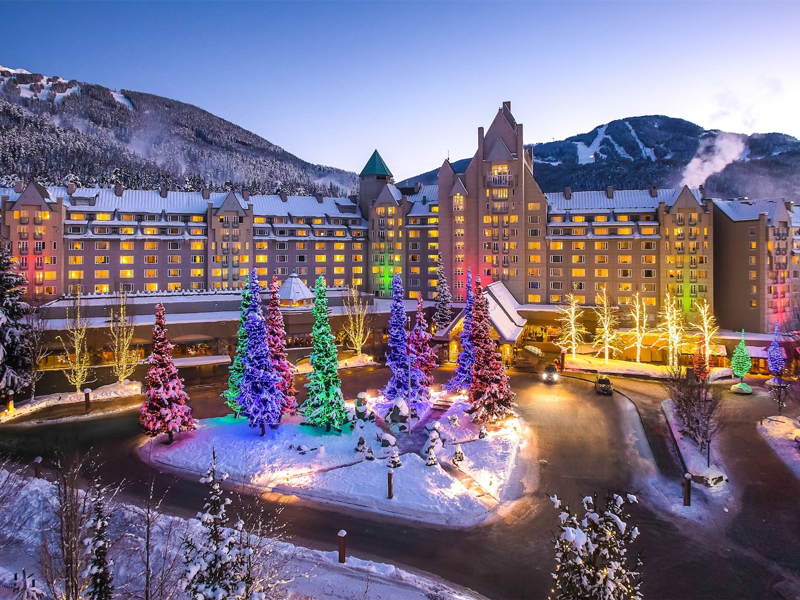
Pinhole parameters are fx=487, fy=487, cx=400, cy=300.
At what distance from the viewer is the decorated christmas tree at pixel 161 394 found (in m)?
28.6

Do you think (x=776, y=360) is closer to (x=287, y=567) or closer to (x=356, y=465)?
(x=356, y=465)

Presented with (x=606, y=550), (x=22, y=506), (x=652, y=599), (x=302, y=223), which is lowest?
(x=652, y=599)

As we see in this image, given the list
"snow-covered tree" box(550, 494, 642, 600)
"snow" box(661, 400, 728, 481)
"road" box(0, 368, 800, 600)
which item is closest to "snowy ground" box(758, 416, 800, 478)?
"road" box(0, 368, 800, 600)

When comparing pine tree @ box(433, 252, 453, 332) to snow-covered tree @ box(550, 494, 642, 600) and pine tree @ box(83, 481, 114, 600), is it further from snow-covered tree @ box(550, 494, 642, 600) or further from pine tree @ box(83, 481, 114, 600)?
pine tree @ box(83, 481, 114, 600)

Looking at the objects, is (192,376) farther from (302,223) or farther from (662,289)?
(662,289)

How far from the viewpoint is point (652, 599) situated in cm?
1568

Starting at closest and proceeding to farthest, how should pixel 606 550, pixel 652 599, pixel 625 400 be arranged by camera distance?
1. pixel 606 550
2. pixel 652 599
3. pixel 625 400

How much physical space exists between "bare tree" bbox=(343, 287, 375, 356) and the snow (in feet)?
107

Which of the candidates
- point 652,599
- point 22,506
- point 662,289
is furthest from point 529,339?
point 22,506

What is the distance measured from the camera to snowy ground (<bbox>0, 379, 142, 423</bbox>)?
35634 mm

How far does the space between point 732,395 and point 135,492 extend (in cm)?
4394

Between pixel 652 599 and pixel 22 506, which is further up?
pixel 22 506

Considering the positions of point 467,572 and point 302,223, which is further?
point 302,223

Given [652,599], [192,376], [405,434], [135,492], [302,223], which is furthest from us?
[302,223]
